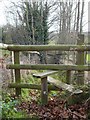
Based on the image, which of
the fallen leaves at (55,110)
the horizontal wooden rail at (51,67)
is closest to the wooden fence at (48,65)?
the horizontal wooden rail at (51,67)

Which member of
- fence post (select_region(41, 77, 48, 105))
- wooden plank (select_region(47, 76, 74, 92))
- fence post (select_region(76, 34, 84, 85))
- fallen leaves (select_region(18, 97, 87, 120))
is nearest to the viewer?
fallen leaves (select_region(18, 97, 87, 120))

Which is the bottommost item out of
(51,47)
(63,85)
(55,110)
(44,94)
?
(55,110)

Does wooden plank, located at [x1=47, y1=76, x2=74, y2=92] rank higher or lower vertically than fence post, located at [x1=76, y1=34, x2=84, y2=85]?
lower

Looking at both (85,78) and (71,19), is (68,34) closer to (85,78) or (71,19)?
(71,19)

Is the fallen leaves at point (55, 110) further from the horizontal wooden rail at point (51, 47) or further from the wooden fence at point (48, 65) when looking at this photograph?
the horizontal wooden rail at point (51, 47)

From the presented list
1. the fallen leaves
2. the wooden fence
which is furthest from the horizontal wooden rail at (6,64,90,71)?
the fallen leaves

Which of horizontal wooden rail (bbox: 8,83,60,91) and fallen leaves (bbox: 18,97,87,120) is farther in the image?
horizontal wooden rail (bbox: 8,83,60,91)

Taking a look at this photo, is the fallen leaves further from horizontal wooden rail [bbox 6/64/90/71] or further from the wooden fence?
horizontal wooden rail [bbox 6/64/90/71]

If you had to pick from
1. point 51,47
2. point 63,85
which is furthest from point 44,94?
point 51,47

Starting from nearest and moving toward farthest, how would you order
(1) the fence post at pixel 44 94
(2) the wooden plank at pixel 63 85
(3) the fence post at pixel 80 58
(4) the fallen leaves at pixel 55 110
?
(4) the fallen leaves at pixel 55 110, (2) the wooden plank at pixel 63 85, (1) the fence post at pixel 44 94, (3) the fence post at pixel 80 58

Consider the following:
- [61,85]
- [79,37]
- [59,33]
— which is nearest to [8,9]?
[59,33]

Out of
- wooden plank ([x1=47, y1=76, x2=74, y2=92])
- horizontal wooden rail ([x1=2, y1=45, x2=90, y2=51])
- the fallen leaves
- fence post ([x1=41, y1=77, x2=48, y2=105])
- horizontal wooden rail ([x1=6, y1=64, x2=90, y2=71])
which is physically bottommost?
the fallen leaves

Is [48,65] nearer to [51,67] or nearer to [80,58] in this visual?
[51,67]

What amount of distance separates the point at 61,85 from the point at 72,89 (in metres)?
0.18
